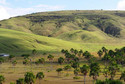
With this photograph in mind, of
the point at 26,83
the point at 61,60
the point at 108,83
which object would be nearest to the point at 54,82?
the point at 26,83

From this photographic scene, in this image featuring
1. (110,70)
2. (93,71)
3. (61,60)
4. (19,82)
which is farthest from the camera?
(61,60)

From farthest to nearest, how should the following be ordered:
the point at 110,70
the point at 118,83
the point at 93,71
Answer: the point at 110,70 < the point at 93,71 < the point at 118,83

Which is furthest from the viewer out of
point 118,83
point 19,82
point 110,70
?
point 110,70

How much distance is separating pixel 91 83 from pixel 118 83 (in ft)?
203

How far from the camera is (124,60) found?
146 m

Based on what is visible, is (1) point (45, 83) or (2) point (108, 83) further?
(1) point (45, 83)

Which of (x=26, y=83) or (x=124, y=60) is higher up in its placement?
(x=124, y=60)

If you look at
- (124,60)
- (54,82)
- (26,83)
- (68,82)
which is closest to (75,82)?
(68,82)

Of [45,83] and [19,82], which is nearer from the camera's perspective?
[19,82]

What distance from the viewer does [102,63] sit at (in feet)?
547

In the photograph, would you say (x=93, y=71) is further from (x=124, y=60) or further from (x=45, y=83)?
(x=124, y=60)

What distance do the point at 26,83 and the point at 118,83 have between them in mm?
48282

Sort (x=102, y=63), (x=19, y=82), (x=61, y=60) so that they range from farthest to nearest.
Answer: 1. (x=102, y=63)
2. (x=61, y=60)
3. (x=19, y=82)

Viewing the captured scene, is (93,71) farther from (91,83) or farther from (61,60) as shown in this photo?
(61,60)
